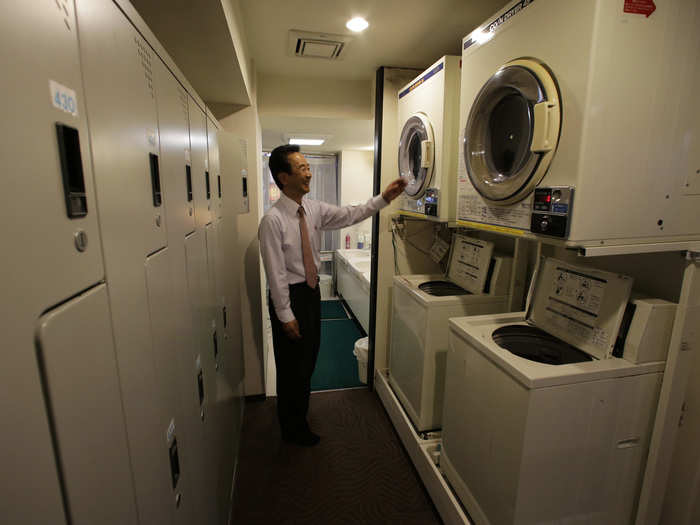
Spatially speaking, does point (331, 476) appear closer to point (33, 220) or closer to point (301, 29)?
point (33, 220)

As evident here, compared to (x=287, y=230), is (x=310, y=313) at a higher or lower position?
lower

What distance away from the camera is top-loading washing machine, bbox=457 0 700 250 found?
101 centimetres

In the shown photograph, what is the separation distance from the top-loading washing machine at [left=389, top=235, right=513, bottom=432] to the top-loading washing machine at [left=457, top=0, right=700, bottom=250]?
0.83 metres

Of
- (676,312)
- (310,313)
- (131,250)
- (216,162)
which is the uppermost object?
(216,162)

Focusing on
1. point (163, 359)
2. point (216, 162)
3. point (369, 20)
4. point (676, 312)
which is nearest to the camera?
point (163, 359)

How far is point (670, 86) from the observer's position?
1065 millimetres

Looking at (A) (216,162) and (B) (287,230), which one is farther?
(B) (287,230)

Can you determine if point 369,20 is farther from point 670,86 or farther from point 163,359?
point 163,359

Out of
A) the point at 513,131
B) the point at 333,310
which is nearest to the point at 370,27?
the point at 513,131

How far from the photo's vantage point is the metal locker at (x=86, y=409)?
38 cm

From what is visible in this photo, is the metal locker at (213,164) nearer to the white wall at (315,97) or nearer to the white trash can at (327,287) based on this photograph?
the white wall at (315,97)

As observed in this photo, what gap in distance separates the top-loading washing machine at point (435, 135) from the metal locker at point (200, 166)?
1.17 meters

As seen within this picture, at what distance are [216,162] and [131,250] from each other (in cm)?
123

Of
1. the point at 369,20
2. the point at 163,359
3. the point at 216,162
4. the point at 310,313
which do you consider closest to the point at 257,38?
the point at 369,20
